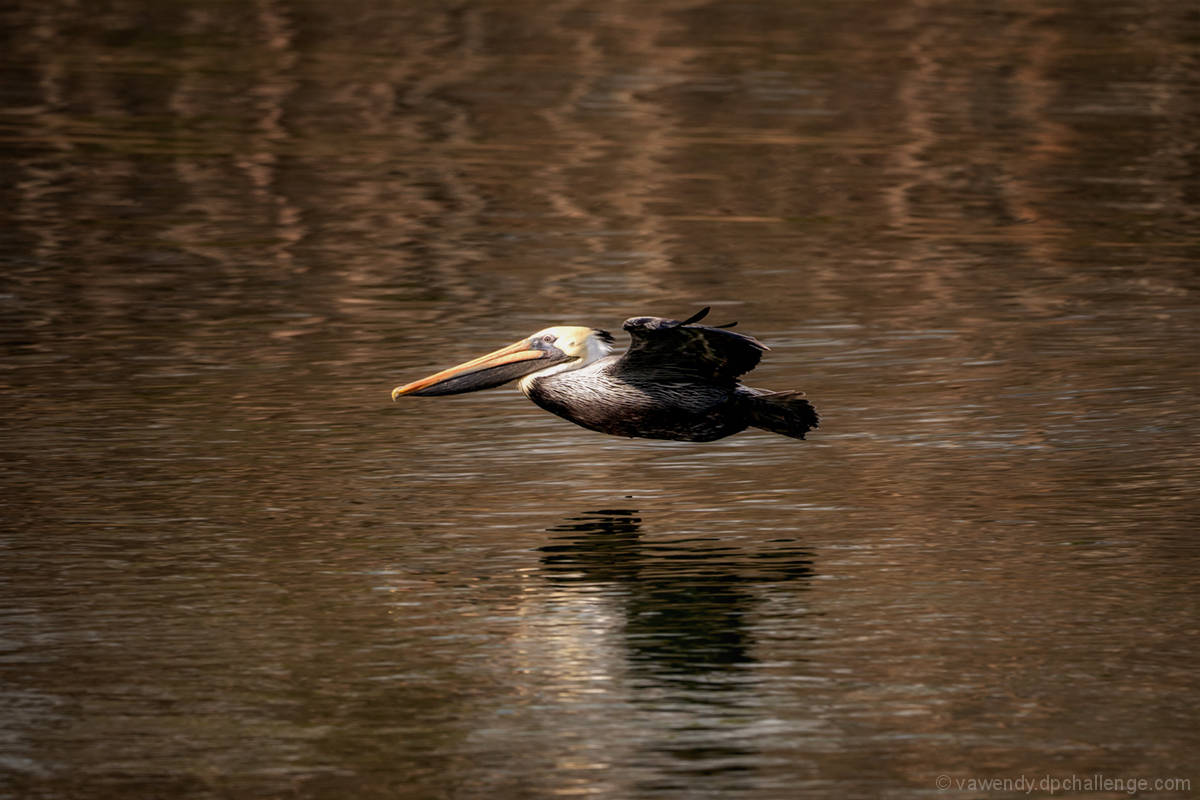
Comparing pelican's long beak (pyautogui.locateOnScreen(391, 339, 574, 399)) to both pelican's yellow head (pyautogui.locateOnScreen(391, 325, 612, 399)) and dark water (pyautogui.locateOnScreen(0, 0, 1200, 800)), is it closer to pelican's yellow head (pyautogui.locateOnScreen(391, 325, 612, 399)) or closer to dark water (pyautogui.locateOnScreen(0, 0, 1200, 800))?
pelican's yellow head (pyautogui.locateOnScreen(391, 325, 612, 399))

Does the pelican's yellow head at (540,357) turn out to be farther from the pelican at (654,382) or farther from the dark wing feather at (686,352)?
the dark wing feather at (686,352)

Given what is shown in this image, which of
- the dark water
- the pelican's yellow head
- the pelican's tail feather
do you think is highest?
the pelican's yellow head

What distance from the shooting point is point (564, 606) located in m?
6.08

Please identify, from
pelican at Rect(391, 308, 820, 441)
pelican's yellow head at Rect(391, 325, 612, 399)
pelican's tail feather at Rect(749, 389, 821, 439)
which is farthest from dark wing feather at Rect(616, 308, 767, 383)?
pelican's yellow head at Rect(391, 325, 612, 399)

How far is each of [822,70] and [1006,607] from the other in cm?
1445

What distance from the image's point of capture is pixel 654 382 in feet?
23.5

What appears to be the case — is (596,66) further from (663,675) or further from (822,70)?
(663,675)

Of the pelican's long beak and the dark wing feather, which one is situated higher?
the dark wing feather

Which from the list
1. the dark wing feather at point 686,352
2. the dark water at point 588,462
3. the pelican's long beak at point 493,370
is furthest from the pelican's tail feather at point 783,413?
the pelican's long beak at point 493,370

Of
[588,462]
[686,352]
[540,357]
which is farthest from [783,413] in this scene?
[588,462]

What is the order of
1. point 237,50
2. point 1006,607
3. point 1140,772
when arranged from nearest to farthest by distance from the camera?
1. point 1140,772
2. point 1006,607
3. point 237,50

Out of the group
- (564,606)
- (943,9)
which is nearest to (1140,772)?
(564,606)

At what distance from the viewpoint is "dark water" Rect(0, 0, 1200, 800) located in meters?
5.04

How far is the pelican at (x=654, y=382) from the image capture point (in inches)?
276
